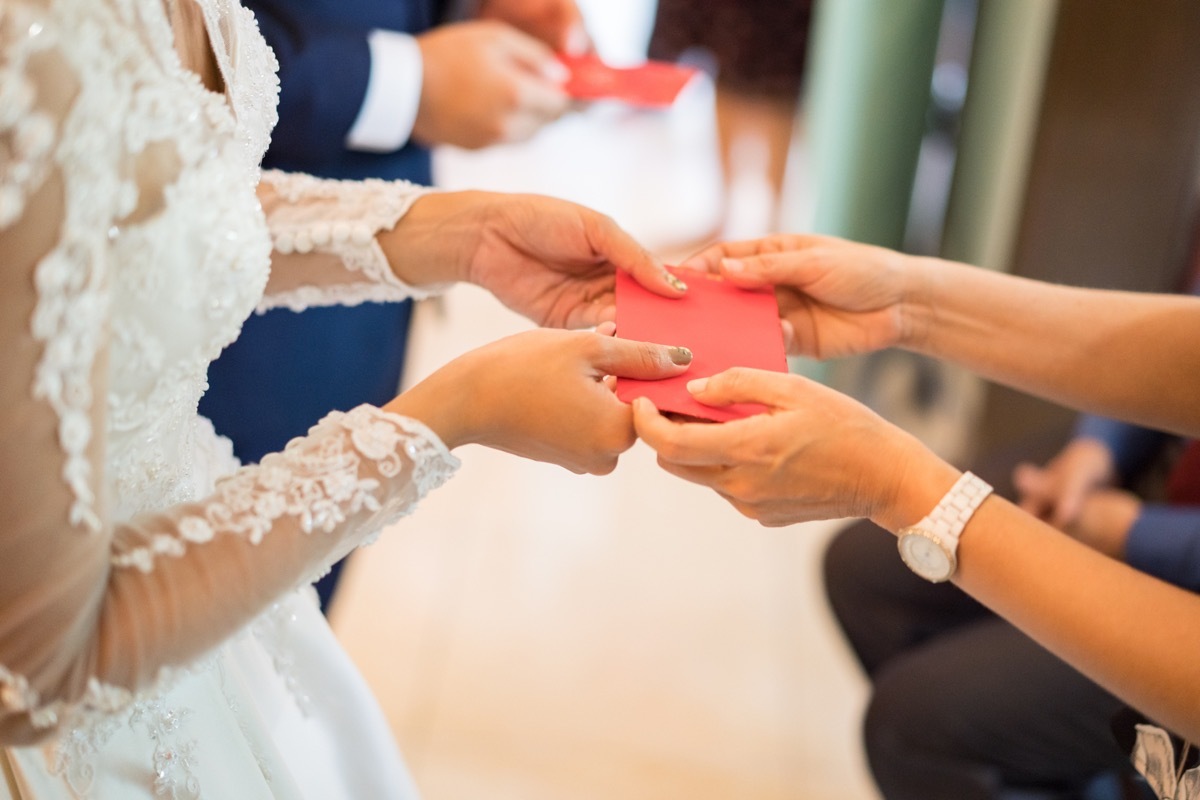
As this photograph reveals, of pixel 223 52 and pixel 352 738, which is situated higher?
pixel 223 52

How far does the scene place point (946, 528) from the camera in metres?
0.92

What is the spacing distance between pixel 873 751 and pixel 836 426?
0.66m

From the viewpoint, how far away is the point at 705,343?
3.29ft

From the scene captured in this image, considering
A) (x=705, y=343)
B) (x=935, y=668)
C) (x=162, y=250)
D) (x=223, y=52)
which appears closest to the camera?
(x=162, y=250)

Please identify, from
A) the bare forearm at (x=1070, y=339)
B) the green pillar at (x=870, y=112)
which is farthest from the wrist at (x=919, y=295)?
the green pillar at (x=870, y=112)

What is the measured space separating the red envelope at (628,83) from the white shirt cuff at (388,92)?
0.86ft

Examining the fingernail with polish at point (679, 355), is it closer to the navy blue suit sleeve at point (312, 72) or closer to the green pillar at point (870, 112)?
the navy blue suit sleeve at point (312, 72)

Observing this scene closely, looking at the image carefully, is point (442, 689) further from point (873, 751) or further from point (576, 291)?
point (576, 291)

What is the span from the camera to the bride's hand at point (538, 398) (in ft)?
2.79

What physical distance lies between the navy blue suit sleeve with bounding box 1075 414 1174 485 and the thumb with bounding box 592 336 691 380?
86 centimetres

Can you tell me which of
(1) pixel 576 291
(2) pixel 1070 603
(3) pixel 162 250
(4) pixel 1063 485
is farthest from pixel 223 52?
(4) pixel 1063 485

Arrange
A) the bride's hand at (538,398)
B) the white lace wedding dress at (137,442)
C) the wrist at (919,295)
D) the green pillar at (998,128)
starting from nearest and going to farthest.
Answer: the white lace wedding dress at (137,442) < the bride's hand at (538,398) < the wrist at (919,295) < the green pillar at (998,128)

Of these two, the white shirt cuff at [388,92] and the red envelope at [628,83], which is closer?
the white shirt cuff at [388,92]

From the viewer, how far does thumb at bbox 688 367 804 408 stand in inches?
35.8
